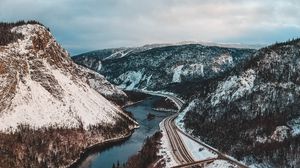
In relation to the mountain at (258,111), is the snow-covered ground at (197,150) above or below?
below

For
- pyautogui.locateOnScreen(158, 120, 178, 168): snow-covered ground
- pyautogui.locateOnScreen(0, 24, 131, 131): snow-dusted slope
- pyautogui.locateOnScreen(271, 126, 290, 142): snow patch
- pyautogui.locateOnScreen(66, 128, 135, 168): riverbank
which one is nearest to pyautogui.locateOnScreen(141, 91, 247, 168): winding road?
pyautogui.locateOnScreen(158, 120, 178, 168): snow-covered ground

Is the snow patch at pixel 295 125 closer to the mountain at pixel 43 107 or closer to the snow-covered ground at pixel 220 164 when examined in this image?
the snow-covered ground at pixel 220 164

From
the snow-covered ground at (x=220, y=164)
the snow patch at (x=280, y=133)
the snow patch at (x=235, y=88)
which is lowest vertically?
the snow-covered ground at (x=220, y=164)

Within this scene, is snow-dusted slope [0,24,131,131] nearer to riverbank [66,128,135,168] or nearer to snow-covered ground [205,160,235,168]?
riverbank [66,128,135,168]

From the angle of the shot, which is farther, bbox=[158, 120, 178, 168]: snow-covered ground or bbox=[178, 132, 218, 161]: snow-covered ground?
bbox=[178, 132, 218, 161]: snow-covered ground

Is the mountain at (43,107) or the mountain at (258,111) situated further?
the mountain at (43,107)

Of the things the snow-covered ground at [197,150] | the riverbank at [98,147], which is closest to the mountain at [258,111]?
the snow-covered ground at [197,150]

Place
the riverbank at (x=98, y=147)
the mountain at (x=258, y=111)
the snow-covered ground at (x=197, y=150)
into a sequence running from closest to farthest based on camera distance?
1. the mountain at (x=258, y=111)
2. the snow-covered ground at (x=197, y=150)
3. the riverbank at (x=98, y=147)
